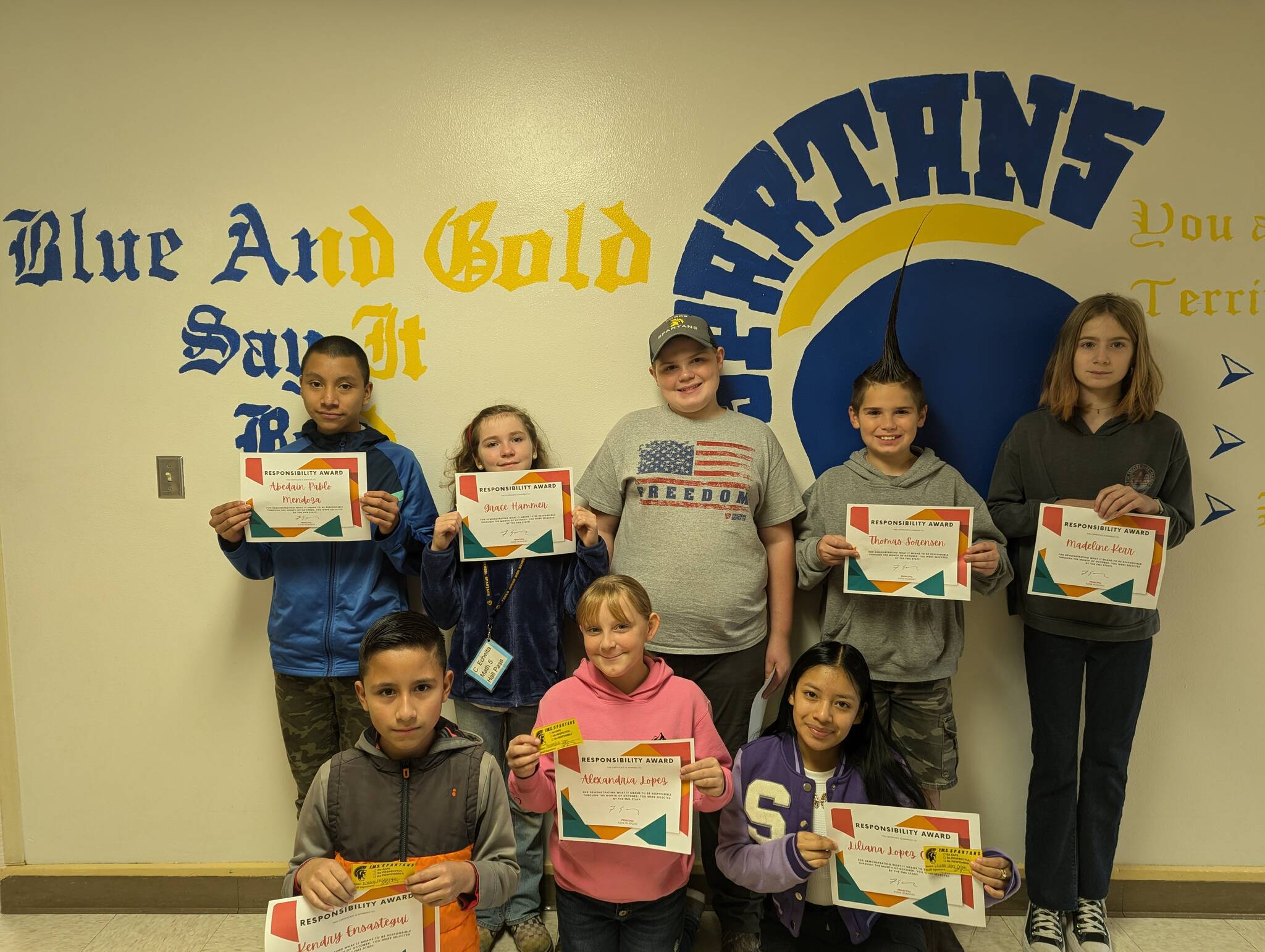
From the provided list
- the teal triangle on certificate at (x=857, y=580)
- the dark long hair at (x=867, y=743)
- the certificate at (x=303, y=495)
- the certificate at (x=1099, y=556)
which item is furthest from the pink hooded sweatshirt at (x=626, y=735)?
the certificate at (x=1099, y=556)

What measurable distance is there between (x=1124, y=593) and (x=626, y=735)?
140cm

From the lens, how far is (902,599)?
234cm

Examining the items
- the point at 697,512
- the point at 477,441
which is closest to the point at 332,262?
the point at 477,441

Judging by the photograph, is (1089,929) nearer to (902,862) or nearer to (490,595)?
(902,862)

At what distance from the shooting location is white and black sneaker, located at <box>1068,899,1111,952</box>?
241cm

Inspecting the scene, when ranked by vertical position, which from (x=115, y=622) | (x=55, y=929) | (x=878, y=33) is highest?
(x=878, y=33)

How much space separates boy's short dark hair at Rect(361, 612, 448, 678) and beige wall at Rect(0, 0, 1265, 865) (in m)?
0.84

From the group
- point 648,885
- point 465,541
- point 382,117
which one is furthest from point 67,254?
point 648,885

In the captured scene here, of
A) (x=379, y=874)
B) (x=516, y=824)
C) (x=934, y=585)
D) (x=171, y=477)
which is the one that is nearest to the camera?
(x=379, y=874)

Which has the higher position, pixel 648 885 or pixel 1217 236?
pixel 1217 236

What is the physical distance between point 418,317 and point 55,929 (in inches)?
86.6

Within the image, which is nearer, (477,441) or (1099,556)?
(1099,556)

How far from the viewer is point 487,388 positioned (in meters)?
A: 2.58

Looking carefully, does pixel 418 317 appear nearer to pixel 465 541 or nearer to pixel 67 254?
pixel 465 541
